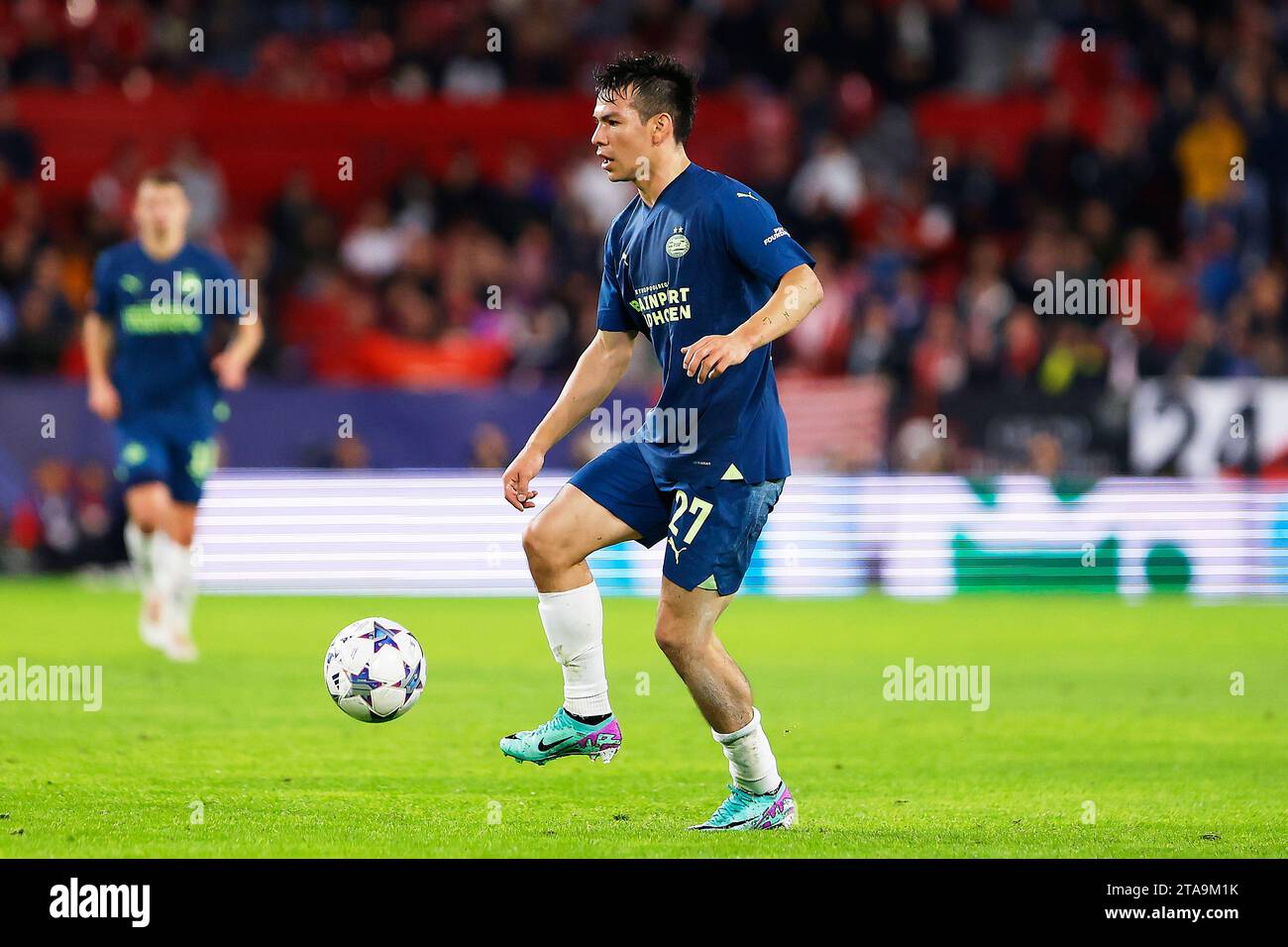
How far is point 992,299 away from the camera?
66.4ft

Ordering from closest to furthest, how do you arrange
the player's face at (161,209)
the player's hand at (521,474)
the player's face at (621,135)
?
1. the player's face at (621,135)
2. the player's hand at (521,474)
3. the player's face at (161,209)

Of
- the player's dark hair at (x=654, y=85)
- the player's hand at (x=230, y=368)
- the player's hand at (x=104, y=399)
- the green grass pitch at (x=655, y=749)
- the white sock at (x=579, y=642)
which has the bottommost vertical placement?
the green grass pitch at (x=655, y=749)

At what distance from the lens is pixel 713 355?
6.19 m

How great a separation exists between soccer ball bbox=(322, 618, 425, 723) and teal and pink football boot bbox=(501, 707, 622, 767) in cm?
95

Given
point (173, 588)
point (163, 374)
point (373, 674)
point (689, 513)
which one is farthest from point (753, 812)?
point (163, 374)

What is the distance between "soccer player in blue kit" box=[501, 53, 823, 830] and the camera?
6.65 meters

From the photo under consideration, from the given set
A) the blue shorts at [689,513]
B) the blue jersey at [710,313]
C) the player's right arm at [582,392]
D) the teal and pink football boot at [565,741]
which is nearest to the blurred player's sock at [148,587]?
the player's right arm at [582,392]

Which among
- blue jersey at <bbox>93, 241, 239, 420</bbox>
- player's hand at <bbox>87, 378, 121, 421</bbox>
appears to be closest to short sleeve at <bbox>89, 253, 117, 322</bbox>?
blue jersey at <bbox>93, 241, 239, 420</bbox>

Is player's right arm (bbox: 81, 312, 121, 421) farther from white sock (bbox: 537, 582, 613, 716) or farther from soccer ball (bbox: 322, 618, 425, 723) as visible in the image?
white sock (bbox: 537, 582, 613, 716)

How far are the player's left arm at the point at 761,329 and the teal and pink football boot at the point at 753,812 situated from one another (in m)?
1.53

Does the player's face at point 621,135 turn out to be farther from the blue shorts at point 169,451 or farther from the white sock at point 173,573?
the white sock at point 173,573

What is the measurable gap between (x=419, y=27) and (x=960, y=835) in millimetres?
18969

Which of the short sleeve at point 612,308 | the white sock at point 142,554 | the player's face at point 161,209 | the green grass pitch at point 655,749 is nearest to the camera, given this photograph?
the green grass pitch at point 655,749

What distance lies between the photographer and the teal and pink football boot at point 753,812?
671cm
